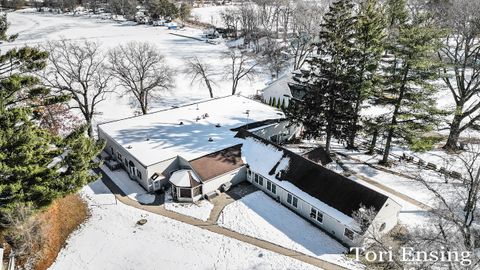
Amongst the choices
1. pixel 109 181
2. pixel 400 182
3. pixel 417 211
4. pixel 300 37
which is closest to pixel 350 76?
pixel 400 182

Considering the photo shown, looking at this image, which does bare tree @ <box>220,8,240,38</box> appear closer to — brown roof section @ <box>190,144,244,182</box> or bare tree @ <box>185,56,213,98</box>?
bare tree @ <box>185,56,213,98</box>

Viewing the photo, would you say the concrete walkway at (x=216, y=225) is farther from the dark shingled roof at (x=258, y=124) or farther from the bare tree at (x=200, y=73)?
the bare tree at (x=200, y=73)

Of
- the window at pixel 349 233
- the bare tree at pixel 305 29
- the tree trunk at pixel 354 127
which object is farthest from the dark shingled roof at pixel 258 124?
the bare tree at pixel 305 29

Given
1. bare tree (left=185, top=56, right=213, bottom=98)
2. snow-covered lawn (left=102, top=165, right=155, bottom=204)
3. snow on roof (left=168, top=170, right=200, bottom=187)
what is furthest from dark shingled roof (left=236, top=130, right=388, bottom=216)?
bare tree (left=185, top=56, right=213, bottom=98)

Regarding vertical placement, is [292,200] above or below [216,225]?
above

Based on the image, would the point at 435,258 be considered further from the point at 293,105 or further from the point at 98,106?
the point at 98,106

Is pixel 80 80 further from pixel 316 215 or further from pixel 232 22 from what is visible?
pixel 232 22

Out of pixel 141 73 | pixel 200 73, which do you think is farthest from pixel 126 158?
pixel 200 73
